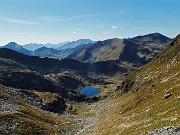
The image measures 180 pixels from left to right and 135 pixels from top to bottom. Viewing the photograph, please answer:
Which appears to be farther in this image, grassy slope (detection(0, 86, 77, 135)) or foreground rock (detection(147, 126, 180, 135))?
grassy slope (detection(0, 86, 77, 135))

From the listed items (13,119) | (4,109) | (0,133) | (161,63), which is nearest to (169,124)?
(0,133)

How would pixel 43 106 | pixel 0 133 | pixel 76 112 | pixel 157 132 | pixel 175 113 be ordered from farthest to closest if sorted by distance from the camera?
pixel 76 112, pixel 43 106, pixel 0 133, pixel 175 113, pixel 157 132

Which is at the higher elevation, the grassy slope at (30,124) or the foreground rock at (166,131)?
the foreground rock at (166,131)

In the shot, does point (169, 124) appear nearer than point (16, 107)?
Yes

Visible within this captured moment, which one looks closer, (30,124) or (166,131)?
(166,131)

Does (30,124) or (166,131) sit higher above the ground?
(166,131)

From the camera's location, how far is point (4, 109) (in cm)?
8788

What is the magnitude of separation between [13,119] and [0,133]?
11560mm

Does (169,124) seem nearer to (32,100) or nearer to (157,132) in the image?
(157,132)

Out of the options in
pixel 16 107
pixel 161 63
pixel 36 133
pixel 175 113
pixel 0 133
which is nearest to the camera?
pixel 175 113

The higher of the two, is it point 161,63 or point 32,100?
point 161,63

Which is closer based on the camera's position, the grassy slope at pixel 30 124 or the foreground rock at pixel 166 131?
the foreground rock at pixel 166 131

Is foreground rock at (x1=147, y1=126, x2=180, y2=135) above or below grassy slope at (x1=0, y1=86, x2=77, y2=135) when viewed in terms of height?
above

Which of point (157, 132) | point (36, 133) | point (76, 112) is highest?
point (157, 132)
